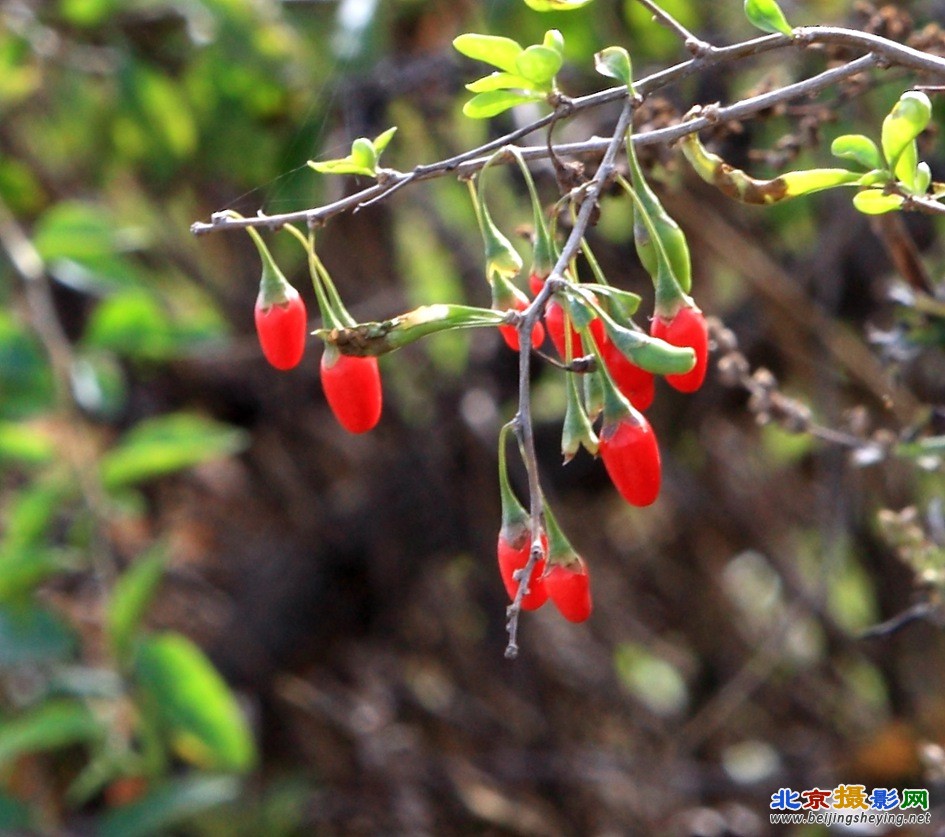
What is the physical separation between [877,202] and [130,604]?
1803 mm

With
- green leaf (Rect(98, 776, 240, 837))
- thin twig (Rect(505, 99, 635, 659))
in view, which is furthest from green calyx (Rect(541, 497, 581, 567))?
green leaf (Rect(98, 776, 240, 837))

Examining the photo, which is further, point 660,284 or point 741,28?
point 741,28

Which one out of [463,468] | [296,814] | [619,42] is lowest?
[296,814]

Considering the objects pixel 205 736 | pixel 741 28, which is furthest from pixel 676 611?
pixel 741 28

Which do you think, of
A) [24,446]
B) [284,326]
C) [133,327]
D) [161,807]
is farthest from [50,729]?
[284,326]

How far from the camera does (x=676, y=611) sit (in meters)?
3.51

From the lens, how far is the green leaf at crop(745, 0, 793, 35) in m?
1.01

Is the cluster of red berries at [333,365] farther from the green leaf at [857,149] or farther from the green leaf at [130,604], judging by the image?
the green leaf at [130,604]

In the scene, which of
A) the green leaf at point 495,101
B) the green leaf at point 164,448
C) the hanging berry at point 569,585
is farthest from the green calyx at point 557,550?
the green leaf at point 164,448

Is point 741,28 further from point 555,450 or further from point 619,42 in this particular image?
point 555,450

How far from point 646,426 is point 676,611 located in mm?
2559

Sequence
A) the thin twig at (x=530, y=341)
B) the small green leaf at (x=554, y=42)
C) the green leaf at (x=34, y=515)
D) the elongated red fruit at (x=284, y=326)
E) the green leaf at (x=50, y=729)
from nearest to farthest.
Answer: the thin twig at (x=530, y=341) < the small green leaf at (x=554, y=42) < the elongated red fruit at (x=284, y=326) < the green leaf at (x=50, y=729) < the green leaf at (x=34, y=515)

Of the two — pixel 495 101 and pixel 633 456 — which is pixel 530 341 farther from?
pixel 495 101

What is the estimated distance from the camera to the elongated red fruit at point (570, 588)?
108cm
